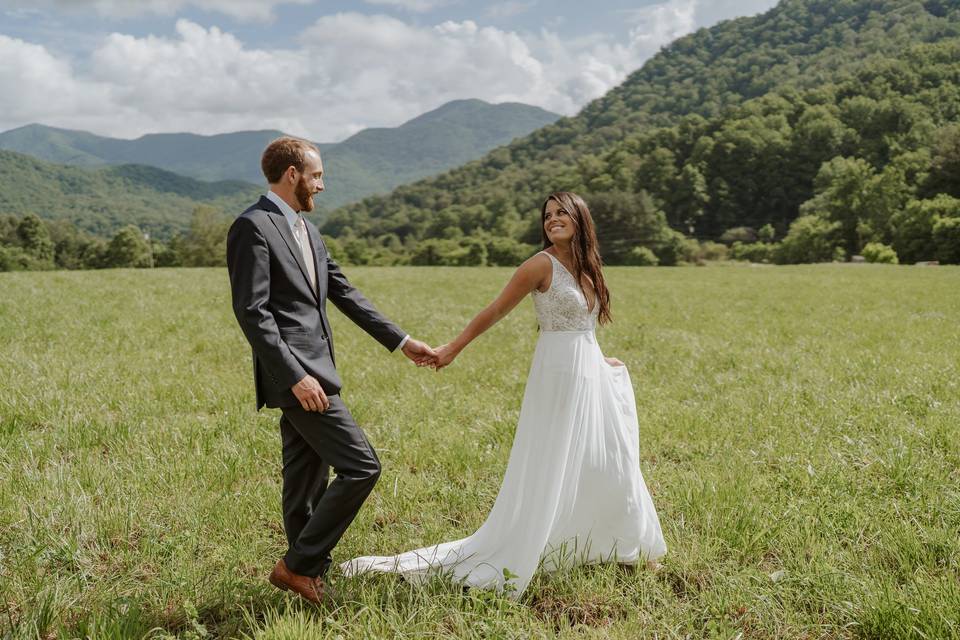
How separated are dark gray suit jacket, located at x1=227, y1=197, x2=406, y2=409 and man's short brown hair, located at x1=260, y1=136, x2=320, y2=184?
0.61 feet

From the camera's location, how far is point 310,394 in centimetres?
364

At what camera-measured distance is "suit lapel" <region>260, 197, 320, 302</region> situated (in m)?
3.80

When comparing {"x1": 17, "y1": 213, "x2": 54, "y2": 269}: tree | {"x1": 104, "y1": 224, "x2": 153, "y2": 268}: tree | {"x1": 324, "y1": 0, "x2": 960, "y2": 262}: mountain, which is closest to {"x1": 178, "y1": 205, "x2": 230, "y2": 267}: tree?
{"x1": 104, "y1": 224, "x2": 153, "y2": 268}: tree

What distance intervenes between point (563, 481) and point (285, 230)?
2454 mm

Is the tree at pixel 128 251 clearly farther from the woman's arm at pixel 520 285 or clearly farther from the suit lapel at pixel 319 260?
the woman's arm at pixel 520 285

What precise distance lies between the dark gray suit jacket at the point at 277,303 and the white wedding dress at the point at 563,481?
4.40ft

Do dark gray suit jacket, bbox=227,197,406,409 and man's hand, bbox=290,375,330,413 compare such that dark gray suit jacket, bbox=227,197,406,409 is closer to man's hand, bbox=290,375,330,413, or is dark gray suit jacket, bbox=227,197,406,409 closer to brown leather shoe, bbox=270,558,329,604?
man's hand, bbox=290,375,330,413

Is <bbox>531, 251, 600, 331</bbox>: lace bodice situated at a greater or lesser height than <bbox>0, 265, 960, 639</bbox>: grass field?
greater

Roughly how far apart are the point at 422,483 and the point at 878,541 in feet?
11.9

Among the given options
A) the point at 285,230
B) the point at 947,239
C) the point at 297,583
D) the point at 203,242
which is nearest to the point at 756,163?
the point at 947,239

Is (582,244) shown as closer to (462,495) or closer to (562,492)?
(562,492)

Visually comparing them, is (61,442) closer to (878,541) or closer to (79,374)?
(79,374)

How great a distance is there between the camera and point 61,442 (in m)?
6.49

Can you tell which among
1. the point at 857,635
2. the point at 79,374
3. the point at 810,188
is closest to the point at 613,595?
the point at 857,635
